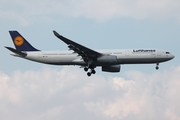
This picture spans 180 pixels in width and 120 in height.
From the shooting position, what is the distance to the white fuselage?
71.4 m

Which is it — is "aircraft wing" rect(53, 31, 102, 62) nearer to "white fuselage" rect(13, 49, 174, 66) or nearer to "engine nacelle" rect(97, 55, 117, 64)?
"engine nacelle" rect(97, 55, 117, 64)

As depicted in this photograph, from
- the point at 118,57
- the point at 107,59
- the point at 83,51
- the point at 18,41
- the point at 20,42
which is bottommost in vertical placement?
the point at 107,59

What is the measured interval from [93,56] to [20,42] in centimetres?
1355

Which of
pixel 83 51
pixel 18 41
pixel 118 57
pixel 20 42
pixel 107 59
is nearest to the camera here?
pixel 107 59

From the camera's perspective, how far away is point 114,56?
7125 centimetres

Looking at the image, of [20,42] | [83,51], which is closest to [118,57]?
[83,51]

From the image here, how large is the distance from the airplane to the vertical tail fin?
1.52 m

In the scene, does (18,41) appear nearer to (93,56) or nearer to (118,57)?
(93,56)

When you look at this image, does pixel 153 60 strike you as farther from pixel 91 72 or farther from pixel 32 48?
pixel 32 48

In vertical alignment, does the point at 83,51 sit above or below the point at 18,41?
below

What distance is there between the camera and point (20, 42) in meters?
78.6

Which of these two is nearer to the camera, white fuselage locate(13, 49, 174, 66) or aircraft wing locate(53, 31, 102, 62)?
aircraft wing locate(53, 31, 102, 62)

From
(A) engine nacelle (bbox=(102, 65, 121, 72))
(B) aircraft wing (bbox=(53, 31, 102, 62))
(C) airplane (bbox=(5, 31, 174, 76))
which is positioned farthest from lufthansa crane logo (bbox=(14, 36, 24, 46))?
(A) engine nacelle (bbox=(102, 65, 121, 72))

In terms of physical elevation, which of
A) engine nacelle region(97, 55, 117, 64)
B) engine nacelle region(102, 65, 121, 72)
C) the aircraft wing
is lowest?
engine nacelle region(102, 65, 121, 72)
